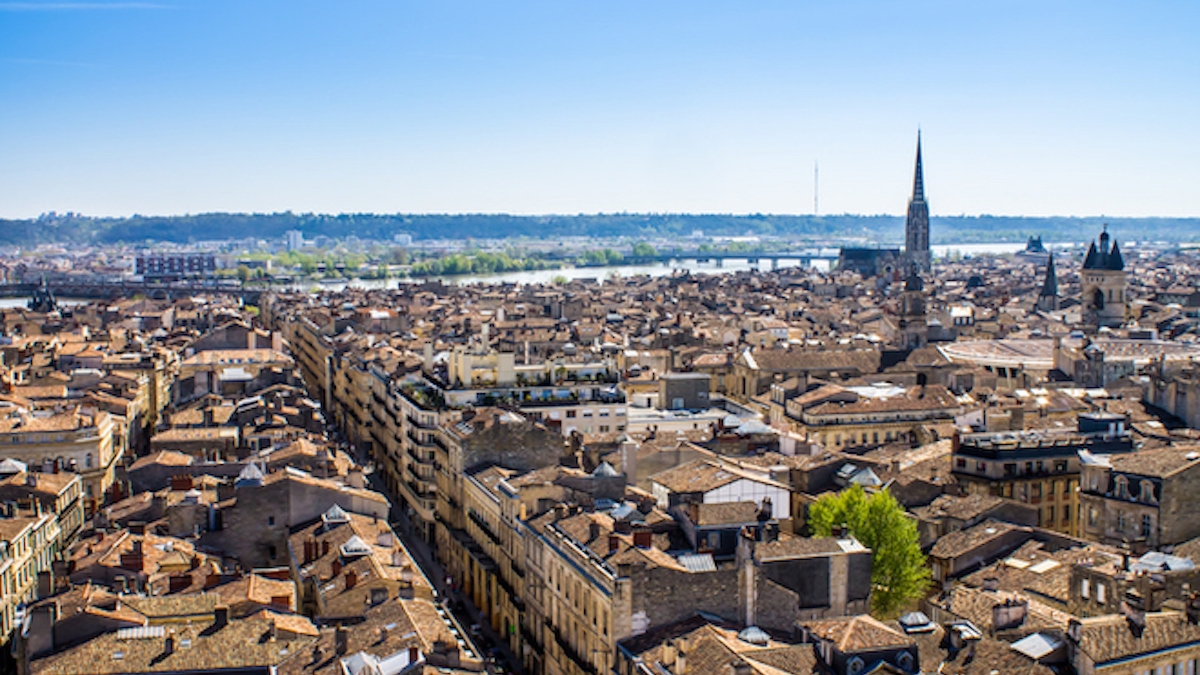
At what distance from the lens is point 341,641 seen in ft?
108

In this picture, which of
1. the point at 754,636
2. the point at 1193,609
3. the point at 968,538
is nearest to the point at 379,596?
the point at 754,636

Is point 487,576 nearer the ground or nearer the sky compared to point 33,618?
nearer the ground

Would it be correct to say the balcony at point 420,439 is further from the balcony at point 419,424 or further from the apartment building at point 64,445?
the apartment building at point 64,445

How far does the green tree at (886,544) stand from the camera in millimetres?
40906

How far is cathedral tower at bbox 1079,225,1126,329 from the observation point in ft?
400

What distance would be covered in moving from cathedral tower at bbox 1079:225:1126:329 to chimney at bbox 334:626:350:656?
9951cm

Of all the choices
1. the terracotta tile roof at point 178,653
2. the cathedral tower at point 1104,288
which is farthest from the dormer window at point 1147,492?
the cathedral tower at point 1104,288

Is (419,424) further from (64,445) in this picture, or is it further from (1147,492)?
(1147,492)

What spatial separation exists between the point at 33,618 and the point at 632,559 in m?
14.0

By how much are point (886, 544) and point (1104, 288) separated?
290 ft

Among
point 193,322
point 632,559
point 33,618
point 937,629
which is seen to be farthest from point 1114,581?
point 193,322

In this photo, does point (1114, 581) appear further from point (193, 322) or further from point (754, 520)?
point (193, 322)

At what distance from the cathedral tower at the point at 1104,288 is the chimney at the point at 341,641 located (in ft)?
326

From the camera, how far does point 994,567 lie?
138 feet
